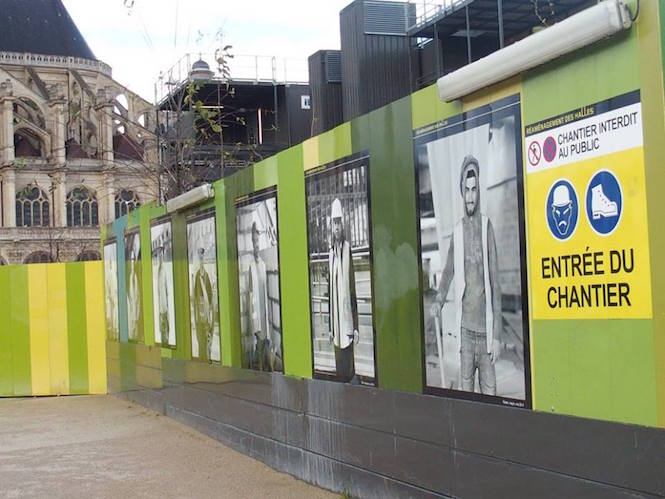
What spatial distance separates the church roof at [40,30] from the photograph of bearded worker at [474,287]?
95.4m

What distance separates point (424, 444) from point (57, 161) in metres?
76.8

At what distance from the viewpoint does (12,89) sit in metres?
83.1

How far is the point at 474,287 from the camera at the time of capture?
20.5ft

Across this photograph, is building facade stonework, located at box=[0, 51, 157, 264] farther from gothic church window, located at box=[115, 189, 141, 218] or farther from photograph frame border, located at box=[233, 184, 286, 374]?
photograph frame border, located at box=[233, 184, 286, 374]

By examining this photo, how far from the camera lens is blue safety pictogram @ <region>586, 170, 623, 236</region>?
16.2 feet

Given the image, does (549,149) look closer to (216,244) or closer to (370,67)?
(216,244)

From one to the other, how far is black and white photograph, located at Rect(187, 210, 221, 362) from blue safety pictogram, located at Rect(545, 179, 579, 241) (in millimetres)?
6735

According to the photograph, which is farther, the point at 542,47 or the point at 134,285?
the point at 134,285

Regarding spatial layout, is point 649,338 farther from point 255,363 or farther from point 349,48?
point 349,48

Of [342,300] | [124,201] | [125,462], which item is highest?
[124,201]

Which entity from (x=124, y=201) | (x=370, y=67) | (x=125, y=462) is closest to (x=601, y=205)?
(x=125, y=462)

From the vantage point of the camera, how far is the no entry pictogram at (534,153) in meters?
5.53

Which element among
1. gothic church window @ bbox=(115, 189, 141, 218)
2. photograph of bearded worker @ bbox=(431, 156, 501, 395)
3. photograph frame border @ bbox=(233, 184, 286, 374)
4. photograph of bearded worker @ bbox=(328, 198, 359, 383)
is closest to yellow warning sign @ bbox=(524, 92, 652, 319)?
photograph of bearded worker @ bbox=(431, 156, 501, 395)

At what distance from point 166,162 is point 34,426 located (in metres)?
10.0
